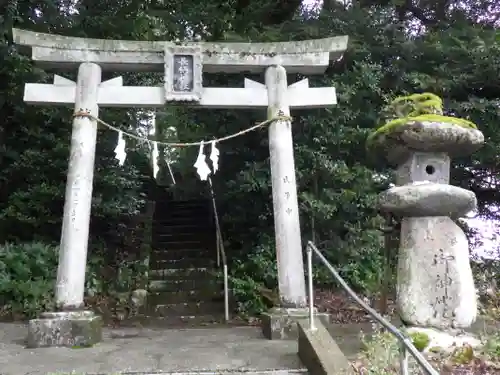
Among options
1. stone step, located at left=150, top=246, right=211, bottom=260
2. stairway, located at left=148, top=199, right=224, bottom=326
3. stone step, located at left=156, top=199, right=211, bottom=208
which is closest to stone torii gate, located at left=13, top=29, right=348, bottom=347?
stairway, located at left=148, top=199, right=224, bottom=326

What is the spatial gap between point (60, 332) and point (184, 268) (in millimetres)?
4424

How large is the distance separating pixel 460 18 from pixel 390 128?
6085 mm

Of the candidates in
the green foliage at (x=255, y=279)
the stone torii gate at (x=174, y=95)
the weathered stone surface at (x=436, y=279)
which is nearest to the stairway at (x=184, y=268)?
the green foliage at (x=255, y=279)

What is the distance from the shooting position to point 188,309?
342 inches

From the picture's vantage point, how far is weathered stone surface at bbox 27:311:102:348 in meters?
5.74

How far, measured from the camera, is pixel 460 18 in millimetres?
9836

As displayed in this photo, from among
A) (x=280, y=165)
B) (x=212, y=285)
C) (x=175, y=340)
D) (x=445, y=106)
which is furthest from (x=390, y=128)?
(x=212, y=285)

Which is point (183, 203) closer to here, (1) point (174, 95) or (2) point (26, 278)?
(2) point (26, 278)

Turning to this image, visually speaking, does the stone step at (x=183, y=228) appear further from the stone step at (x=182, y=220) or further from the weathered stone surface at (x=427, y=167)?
the weathered stone surface at (x=427, y=167)

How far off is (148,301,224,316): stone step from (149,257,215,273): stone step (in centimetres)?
142

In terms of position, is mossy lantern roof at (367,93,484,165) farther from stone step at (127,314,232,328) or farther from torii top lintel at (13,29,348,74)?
stone step at (127,314,232,328)

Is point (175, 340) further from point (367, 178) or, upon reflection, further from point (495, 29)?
point (495, 29)

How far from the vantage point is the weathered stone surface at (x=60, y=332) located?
5.74m

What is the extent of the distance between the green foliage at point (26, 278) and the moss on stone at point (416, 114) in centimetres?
539
